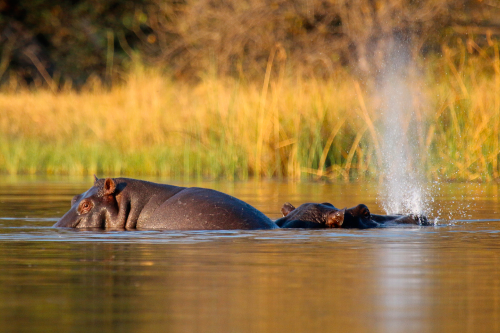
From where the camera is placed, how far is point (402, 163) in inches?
452

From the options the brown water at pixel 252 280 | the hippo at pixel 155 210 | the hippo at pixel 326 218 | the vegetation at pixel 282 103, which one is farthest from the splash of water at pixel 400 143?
the brown water at pixel 252 280

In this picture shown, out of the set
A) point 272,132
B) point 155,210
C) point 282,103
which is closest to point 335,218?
point 155,210

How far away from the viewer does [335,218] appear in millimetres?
5816

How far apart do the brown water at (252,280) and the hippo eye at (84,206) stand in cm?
25

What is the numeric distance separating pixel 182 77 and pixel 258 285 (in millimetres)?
20349

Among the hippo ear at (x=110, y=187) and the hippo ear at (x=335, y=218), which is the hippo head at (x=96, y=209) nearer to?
the hippo ear at (x=110, y=187)

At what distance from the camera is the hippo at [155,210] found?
560cm

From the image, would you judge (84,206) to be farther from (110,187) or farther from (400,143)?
(400,143)

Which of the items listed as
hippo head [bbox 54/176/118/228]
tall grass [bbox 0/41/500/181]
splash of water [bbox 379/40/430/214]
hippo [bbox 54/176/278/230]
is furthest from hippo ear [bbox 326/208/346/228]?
tall grass [bbox 0/41/500/181]

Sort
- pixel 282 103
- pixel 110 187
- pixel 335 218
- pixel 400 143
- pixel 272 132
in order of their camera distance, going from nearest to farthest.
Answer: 1. pixel 110 187
2. pixel 335 218
3. pixel 400 143
4. pixel 272 132
5. pixel 282 103

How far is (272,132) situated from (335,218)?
6861mm

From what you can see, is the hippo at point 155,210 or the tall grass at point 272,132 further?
the tall grass at point 272,132

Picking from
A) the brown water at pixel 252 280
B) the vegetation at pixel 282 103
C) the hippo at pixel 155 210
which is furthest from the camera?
the vegetation at pixel 282 103

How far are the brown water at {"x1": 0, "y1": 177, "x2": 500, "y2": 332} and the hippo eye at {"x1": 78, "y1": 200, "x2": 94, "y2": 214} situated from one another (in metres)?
0.25
